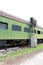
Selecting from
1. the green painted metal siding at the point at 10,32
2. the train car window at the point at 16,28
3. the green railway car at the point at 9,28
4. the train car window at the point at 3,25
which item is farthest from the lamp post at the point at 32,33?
the train car window at the point at 3,25

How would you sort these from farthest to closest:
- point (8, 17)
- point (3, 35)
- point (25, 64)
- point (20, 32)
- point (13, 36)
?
point (20, 32), point (13, 36), point (8, 17), point (3, 35), point (25, 64)

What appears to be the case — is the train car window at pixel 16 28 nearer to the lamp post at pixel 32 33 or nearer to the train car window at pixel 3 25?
the train car window at pixel 3 25

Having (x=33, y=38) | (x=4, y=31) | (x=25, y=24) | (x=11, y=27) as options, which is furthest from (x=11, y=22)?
(x=33, y=38)

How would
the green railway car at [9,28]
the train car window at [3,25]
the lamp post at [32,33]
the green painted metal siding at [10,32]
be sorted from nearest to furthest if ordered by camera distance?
the green painted metal siding at [10,32]
the green railway car at [9,28]
the train car window at [3,25]
the lamp post at [32,33]

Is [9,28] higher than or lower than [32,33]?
higher

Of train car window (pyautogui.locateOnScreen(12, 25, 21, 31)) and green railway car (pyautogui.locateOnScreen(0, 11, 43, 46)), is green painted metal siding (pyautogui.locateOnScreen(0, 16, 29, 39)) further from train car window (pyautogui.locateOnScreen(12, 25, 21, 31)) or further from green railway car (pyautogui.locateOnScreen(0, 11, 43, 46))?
train car window (pyautogui.locateOnScreen(12, 25, 21, 31))

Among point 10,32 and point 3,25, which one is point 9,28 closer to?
point 10,32

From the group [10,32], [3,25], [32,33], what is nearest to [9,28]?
[10,32]

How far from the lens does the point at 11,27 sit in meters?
29.6

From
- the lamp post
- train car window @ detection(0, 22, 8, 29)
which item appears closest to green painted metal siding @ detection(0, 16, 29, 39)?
train car window @ detection(0, 22, 8, 29)

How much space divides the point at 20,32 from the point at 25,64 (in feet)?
56.7

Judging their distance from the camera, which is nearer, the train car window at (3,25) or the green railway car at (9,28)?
the green railway car at (9,28)

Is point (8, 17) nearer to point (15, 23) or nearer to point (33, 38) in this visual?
point (15, 23)

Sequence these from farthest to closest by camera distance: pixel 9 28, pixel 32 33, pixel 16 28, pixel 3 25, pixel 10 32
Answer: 1. pixel 32 33
2. pixel 16 28
3. pixel 9 28
4. pixel 10 32
5. pixel 3 25
